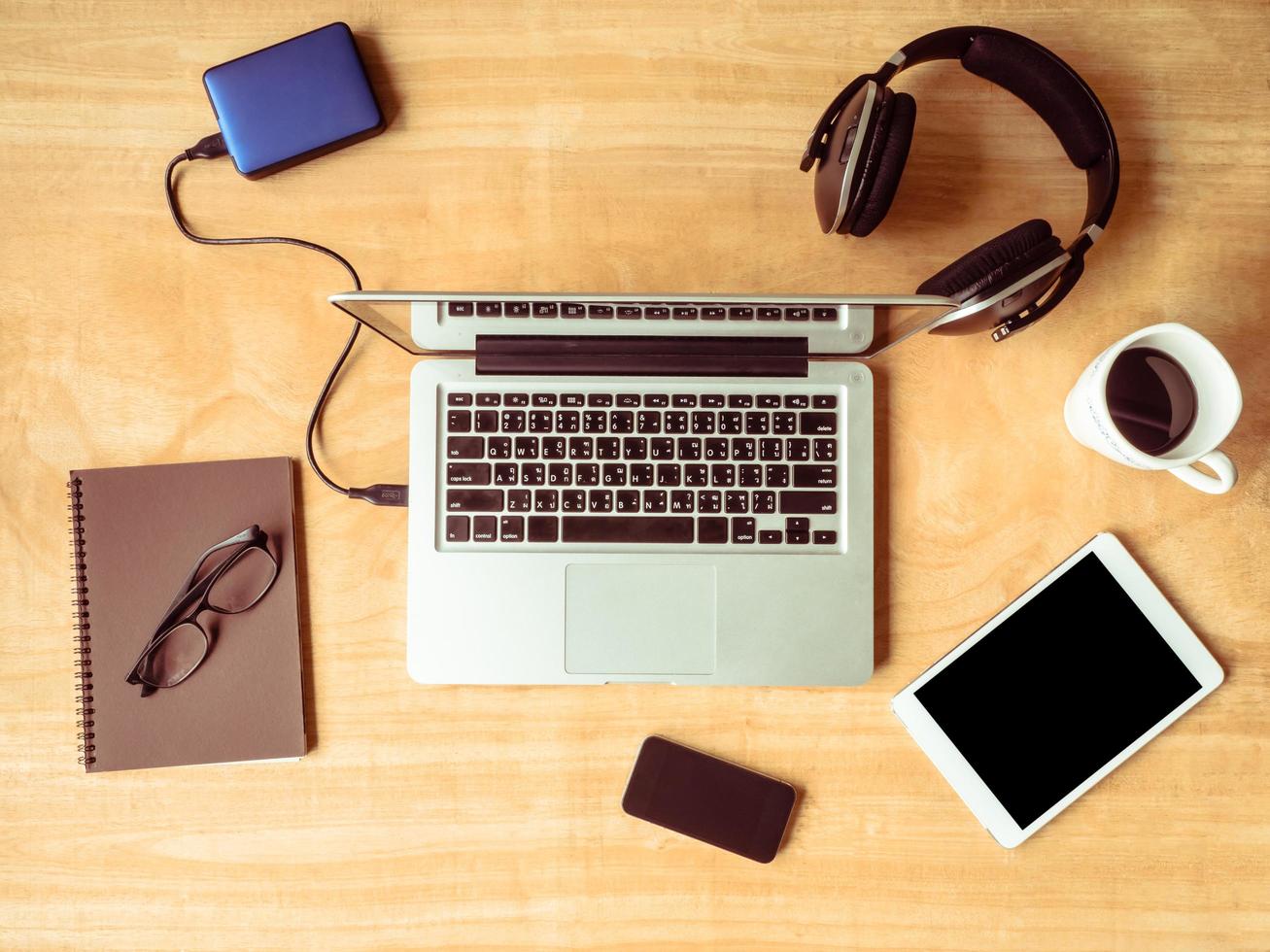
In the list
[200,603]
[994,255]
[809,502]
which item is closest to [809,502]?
[809,502]

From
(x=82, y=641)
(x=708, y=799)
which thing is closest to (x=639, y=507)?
(x=708, y=799)

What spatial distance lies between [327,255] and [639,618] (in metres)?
0.44

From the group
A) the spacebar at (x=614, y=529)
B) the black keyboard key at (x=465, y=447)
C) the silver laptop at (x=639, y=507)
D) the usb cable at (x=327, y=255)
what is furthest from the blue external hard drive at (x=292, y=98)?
the spacebar at (x=614, y=529)

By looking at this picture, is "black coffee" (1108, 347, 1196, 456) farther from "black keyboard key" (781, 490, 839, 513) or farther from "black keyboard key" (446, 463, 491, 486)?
"black keyboard key" (446, 463, 491, 486)

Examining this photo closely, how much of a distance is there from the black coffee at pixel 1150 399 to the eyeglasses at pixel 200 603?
2.52 feet

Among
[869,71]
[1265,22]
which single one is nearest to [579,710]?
[869,71]

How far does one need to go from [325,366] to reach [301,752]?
35cm

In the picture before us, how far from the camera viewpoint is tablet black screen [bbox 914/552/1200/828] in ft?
2.38

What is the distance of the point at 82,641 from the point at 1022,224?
0.91 m

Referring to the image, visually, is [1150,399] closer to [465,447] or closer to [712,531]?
[712,531]

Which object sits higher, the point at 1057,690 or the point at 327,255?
the point at 327,255

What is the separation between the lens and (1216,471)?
694 mm

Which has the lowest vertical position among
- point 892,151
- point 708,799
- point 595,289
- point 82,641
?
point 708,799

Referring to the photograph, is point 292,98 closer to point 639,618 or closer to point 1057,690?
point 639,618
